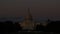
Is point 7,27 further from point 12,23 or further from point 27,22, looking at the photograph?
point 27,22

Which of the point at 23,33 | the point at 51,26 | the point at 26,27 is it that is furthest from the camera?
the point at 51,26

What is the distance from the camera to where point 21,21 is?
2623 mm

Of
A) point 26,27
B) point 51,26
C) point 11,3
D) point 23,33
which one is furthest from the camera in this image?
point 11,3

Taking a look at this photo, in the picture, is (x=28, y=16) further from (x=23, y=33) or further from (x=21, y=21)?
(x=23, y=33)

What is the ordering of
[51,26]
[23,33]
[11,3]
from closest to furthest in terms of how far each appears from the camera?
[23,33]
[51,26]
[11,3]

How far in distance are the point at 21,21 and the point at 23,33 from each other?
0.49m

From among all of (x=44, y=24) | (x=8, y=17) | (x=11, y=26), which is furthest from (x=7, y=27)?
(x=44, y=24)

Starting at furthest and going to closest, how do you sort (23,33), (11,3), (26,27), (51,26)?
(11,3)
(51,26)
(26,27)
(23,33)

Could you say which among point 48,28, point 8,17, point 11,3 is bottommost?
point 48,28

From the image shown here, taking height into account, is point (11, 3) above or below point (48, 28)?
above

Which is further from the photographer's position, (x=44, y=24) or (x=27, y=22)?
(x=44, y=24)

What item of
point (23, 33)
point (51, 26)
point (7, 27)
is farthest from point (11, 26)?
point (51, 26)

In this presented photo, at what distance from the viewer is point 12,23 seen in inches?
106

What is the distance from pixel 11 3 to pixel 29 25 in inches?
29.6
